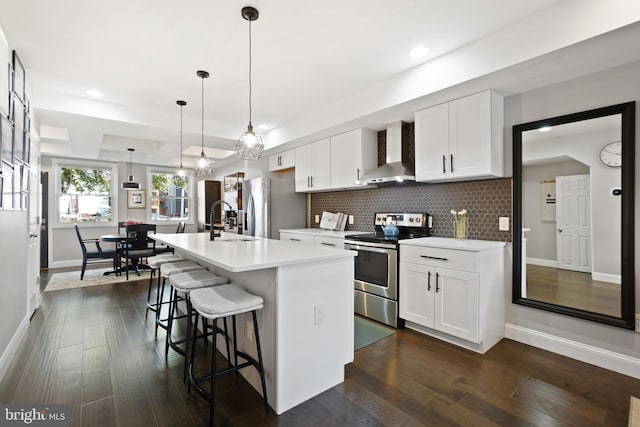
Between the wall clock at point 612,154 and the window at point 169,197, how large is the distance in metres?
8.10

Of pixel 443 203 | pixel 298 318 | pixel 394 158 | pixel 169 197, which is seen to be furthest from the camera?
pixel 169 197

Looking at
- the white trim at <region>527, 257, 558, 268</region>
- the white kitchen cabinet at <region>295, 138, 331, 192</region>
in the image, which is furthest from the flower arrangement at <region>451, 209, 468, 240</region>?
the white kitchen cabinet at <region>295, 138, 331, 192</region>

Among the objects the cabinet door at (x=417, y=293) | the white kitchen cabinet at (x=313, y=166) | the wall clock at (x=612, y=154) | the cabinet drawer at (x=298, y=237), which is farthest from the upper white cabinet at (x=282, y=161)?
the wall clock at (x=612, y=154)

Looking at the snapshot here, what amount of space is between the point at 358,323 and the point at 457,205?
1641 mm

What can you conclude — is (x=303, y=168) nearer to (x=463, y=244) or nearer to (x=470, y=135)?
(x=470, y=135)

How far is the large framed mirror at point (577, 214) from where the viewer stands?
2268 millimetres

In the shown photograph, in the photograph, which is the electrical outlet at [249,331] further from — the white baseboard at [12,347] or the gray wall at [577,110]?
the gray wall at [577,110]

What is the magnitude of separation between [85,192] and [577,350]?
8810mm

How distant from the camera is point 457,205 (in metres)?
3.26

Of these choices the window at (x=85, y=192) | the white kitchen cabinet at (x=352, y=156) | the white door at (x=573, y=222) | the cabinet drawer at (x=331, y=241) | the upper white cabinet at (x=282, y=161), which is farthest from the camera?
the window at (x=85, y=192)

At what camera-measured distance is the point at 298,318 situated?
188 centimetres

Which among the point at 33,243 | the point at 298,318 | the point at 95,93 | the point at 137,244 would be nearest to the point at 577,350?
the point at 298,318

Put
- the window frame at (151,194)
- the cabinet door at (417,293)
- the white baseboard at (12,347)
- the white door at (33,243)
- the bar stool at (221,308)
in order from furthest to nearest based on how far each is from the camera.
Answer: the window frame at (151,194) < the white door at (33,243) < the cabinet door at (417,293) < the white baseboard at (12,347) < the bar stool at (221,308)

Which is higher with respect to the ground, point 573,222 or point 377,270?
point 573,222
